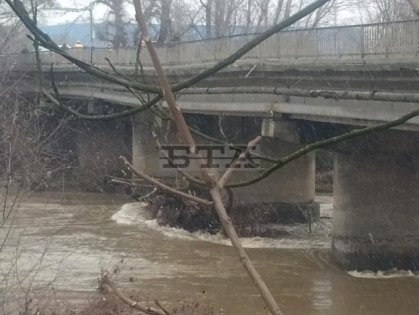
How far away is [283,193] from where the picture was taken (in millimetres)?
26688

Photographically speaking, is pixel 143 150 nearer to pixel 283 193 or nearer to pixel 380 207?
pixel 283 193

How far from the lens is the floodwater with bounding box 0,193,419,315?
1478 centimetres

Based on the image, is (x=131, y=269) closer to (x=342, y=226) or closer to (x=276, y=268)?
(x=276, y=268)

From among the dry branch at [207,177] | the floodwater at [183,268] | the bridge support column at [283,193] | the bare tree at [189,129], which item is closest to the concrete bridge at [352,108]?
the floodwater at [183,268]

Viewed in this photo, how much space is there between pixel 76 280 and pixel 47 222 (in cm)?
770

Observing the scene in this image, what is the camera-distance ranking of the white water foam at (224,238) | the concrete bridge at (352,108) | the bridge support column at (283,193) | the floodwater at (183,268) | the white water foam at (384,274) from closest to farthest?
1. the floodwater at (183,268)
2. the concrete bridge at (352,108)
3. the white water foam at (384,274)
4. the white water foam at (224,238)
5. the bridge support column at (283,193)

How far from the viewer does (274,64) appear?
1934 centimetres

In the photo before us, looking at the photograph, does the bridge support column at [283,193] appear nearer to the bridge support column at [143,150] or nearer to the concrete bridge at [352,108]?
the concrete bridge at [352,108]

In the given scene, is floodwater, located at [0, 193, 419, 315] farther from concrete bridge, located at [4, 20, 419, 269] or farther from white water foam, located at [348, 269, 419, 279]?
concrete bridge, located at [4, 20, 419, 269]

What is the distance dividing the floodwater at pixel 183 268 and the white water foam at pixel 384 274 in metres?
0.02

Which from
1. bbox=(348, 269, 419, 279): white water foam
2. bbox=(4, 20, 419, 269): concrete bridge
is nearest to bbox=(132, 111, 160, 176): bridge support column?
bbox=(4, 20, 419, 269): concrete bridge

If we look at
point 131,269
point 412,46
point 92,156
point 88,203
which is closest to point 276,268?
point 131,269

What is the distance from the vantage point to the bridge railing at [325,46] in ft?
49.2

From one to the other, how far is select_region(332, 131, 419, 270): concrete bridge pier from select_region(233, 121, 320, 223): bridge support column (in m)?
5.86
